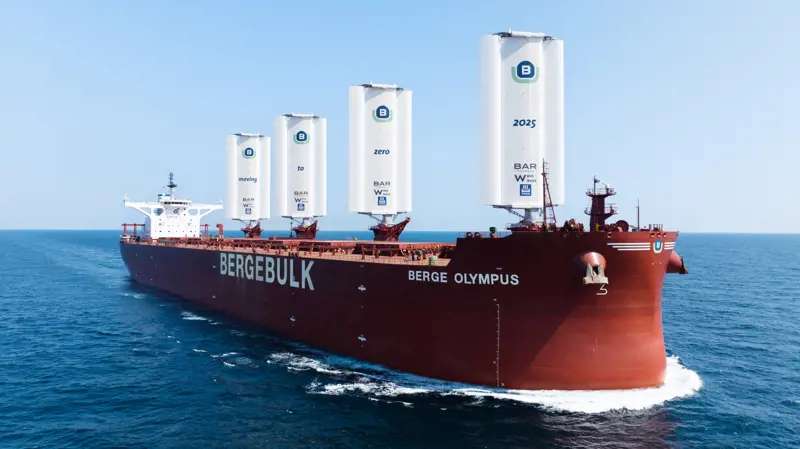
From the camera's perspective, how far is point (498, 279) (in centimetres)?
2211

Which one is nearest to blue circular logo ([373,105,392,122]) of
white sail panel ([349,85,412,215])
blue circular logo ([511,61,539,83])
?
white sail panel ([349,85,412,215])

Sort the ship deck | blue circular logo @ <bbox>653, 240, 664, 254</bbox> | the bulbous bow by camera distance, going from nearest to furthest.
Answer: blue circular logo @ <bbox>653, 240, 664, 254</bbox> < the bulbous bow < the ship deck

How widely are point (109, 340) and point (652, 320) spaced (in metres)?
32.5

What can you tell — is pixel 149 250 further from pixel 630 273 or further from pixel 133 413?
pixel 630 273

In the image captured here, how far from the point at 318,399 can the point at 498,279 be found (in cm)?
955

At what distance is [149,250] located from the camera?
192ft

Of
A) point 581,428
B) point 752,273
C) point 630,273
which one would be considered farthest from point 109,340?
point 752,273

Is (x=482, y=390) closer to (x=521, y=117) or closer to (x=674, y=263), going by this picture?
(x=674, y=263)

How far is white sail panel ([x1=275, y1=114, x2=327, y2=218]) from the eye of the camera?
183 ft

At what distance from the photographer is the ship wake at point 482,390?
2088cm

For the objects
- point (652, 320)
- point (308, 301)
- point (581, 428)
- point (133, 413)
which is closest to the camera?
point (581, 428)

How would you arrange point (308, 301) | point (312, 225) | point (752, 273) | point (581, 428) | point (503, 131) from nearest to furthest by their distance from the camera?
point (581, 428)
point (503, 131)
point (308, 301)
point (312, 225)
point (752, 273)

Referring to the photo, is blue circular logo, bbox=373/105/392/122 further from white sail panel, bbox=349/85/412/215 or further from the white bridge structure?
the white bridge structure

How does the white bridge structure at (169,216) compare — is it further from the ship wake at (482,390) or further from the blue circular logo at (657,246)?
the blue circular logo at (657,246)
